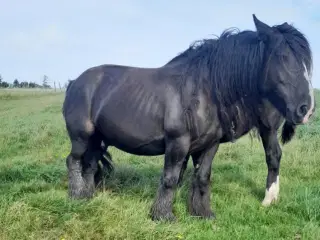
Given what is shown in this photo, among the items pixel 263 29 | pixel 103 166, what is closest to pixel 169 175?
pixel 103 166

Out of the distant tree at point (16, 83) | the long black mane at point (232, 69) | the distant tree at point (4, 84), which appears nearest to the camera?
the long black mane at point (232, 69)

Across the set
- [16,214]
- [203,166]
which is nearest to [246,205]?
[203,166]

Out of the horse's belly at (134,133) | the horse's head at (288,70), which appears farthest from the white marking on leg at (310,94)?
the horse's belly at (134,133)

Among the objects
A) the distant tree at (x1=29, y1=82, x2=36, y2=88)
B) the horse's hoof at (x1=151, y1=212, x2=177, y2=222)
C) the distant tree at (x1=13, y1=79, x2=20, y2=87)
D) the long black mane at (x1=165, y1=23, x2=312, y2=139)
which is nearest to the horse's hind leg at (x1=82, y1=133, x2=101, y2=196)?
the horse's hoof at (x1=151, y1=212, x2=177, y2=222)

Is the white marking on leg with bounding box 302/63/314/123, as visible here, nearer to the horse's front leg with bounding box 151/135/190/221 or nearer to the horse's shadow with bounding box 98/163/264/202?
the horse's front leg with bounding box 151/135/190/221

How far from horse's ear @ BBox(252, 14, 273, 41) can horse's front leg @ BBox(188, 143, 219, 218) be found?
141 cm

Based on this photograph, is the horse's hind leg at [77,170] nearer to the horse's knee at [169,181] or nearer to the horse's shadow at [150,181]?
the horse's shadow at [150,181]

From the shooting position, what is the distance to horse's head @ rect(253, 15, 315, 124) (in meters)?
3.89

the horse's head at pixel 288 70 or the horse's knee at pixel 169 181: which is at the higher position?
the horse's head at pixel 288 70

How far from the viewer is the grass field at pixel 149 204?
3.82 metres

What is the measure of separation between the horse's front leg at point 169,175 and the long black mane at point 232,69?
0.59 m

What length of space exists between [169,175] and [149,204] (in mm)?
610

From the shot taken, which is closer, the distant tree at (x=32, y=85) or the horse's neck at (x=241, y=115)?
the horse's neck at (x=241, y=115)

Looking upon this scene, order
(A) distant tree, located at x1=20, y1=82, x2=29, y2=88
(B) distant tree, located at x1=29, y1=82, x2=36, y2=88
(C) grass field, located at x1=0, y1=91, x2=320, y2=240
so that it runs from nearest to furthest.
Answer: (C) grass field, located at x1=0, y1=91, x2=320, y2=240, (A) distant tree, located at x1=20, y1=82, x2=29, y2=88, (B) distant tree, located at x1=29, y1=82, x2=36, y2=88
